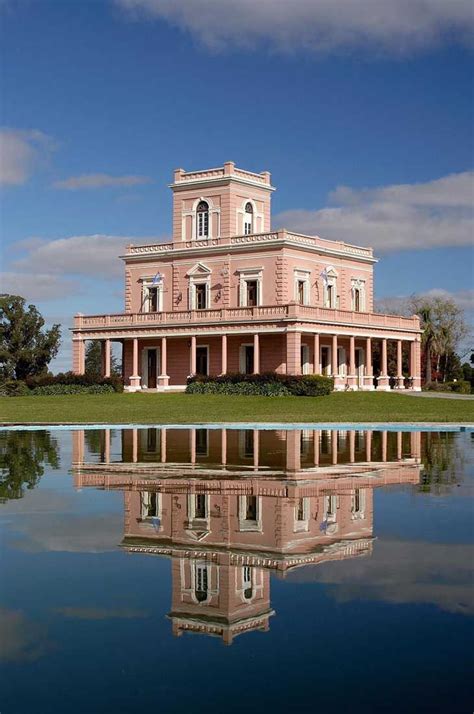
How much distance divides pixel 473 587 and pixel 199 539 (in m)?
3.08

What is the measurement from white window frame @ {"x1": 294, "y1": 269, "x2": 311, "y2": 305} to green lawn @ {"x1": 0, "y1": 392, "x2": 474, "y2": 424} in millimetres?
10251

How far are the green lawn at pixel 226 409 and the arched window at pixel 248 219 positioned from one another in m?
14.9

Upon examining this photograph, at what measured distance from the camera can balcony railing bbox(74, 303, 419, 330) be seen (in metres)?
51.8

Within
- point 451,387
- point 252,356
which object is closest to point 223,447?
point 252,356

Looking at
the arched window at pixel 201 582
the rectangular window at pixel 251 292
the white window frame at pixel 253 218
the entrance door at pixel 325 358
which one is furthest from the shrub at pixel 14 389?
the arched window at pixel 201 582

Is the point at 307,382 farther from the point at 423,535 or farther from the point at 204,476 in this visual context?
the point at 423,535

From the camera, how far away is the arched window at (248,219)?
59.3 metres

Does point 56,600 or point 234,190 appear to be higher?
point 234,190

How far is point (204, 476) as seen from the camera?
15750 millimetres

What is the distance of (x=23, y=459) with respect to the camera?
19.2m

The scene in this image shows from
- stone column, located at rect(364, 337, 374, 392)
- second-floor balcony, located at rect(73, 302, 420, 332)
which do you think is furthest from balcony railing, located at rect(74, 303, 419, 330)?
Answer: stone column, located at rect(364, 337, 374, 392)

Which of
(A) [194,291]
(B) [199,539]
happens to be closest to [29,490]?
(B) [199,539]

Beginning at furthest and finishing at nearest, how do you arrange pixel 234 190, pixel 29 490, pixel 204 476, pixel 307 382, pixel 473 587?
pixel 234 190 → pixel 307 382 → pixel 204 476 → pixel 29 490 → pixel 473 587

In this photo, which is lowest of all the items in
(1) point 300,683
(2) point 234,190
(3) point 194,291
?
(1) point 300,683
